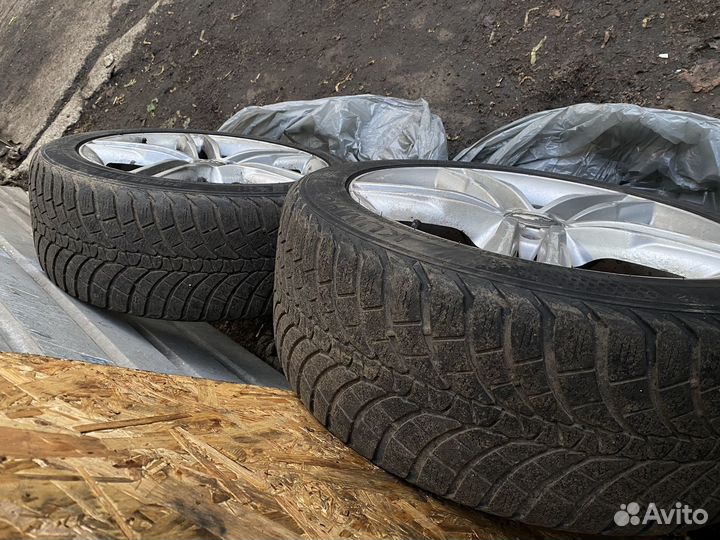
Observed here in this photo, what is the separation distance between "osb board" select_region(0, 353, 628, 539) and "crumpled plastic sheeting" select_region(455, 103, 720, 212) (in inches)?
62.8

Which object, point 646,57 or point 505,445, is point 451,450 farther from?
point 646,57

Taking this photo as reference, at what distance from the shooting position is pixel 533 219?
188cm

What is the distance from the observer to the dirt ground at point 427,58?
2.99m

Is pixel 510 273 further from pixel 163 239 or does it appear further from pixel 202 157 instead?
pixel 202 157

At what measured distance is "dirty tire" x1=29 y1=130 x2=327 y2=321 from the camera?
2021mm

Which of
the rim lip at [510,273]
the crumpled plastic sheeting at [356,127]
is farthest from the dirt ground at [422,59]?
the rim lip at [510,273]

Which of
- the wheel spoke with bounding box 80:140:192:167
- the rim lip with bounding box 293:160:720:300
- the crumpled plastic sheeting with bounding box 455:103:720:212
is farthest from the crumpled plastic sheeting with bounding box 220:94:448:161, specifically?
the rim lip with bounding box 293:160:720:300

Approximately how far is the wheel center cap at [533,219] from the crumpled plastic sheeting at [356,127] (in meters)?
1.02

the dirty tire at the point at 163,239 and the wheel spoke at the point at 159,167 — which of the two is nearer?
the dirty tire at the point at 163,239

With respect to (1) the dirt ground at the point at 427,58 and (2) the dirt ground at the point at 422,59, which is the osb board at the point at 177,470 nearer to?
(2) the dirt ground at the point at 422,59

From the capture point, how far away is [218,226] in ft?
6.60

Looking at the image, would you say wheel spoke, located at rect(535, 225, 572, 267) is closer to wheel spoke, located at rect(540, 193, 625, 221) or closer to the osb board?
wheel spoke, located at rect(540, 193, 625, 221)

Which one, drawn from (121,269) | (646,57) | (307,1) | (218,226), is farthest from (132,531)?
(307,1)
